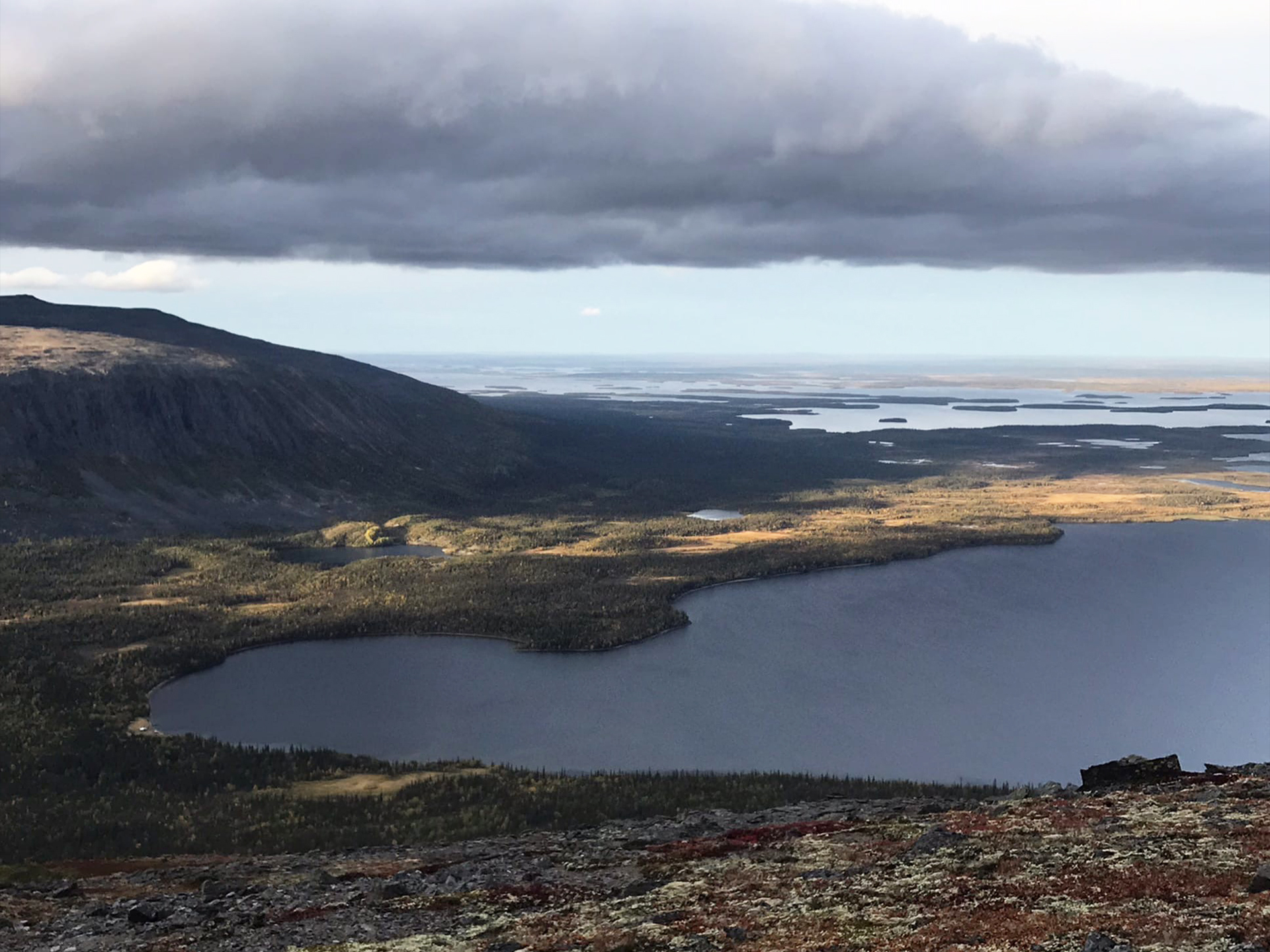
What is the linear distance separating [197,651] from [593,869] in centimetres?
13218

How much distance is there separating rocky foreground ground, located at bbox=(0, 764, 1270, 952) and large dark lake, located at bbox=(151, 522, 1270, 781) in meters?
56.0

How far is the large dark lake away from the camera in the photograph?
130m

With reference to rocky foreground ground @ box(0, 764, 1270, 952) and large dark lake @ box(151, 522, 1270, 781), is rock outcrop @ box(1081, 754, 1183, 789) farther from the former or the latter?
large dark lake @ box(151, 522, 1270, 781)

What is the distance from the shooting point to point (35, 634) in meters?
177

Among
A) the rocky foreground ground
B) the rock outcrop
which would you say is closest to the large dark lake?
the rock outcrop

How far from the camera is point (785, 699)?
152625 mm

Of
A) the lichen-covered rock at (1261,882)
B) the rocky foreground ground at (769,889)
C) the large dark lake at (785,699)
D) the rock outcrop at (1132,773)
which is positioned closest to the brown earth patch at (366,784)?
the large dark lake at (785,699)

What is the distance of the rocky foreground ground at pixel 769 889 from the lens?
1505 inches

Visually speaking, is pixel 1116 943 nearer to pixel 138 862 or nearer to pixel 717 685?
pixel 138 862

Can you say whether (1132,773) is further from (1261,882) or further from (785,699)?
(785,699)

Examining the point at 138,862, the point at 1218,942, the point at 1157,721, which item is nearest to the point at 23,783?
the point at 138,862

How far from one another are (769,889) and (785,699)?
341 ft

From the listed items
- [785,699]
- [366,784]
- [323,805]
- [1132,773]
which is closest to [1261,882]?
[1132,773]

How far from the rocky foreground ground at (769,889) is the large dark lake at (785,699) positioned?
184ft
